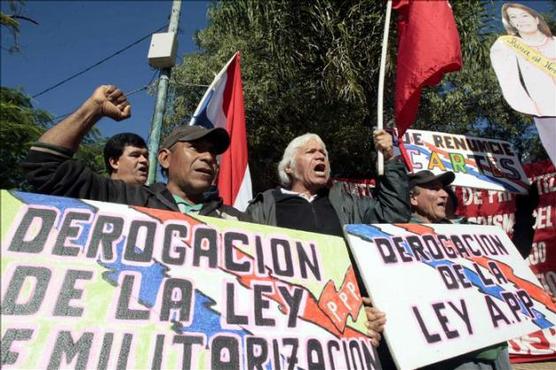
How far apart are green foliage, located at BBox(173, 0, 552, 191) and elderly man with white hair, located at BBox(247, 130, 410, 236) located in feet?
15.3

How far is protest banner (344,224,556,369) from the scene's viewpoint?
56.9 inches

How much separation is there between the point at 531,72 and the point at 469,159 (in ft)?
3.19

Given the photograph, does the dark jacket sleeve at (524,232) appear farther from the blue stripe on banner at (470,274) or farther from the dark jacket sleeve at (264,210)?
the dark jacket sleeve at (264,210)

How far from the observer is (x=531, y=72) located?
12.3ft

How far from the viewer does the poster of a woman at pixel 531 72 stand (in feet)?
11.7

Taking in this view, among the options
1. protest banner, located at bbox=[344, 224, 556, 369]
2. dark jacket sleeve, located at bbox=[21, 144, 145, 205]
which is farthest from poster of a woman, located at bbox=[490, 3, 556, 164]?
dark jacket sleeve, located at bbox=[21, 144, 145, 205]

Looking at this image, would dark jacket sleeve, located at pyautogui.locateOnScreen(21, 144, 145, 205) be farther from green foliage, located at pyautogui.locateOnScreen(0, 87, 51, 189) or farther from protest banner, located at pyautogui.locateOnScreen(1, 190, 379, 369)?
green foliage, located at pyautogui.locateOnScreen(0, 87, 51, 189)

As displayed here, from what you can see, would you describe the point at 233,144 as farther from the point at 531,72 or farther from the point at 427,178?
the point at 531,72

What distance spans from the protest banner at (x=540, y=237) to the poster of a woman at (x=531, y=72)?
1.28 m

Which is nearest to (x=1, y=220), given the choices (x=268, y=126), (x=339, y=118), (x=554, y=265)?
(x=554, y=265)

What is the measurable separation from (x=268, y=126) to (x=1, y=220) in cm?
870

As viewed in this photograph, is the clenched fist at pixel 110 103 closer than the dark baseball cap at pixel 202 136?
Yes

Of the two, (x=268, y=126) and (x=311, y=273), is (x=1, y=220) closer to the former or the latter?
(x=311, y=273)

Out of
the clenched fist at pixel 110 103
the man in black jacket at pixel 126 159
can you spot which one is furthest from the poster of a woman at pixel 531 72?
the clenched fist at pixel 110 103
